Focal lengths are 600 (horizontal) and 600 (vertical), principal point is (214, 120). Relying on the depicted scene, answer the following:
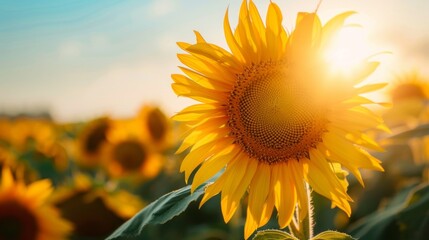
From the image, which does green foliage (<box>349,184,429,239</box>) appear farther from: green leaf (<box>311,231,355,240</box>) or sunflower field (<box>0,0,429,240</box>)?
green leaf (<box>311,231,355,240</box>)

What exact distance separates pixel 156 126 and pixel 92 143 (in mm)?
829

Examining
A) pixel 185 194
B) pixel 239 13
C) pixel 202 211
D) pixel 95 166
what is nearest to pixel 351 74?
pixel 239 13

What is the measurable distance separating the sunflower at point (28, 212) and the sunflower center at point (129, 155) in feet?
8.71

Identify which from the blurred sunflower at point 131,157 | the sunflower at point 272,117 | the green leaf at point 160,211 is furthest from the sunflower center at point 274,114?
the blurred sunflower at point 131,157

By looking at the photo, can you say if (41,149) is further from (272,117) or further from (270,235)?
(270,235)

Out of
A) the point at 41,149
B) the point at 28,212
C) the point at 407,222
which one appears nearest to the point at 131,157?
the point at 41,149

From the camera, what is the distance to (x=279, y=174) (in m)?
2.32

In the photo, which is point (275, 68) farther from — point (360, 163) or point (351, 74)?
point (360, 163)

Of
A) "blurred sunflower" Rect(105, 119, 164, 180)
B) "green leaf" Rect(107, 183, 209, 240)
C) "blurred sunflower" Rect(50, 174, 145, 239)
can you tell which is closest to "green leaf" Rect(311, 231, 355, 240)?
"green leaf" Rect(107, 183, 209, 240)

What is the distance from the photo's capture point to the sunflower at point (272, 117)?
2094 mm

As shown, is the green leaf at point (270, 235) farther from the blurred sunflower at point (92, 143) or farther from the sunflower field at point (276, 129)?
the blurred sunflower at point (92, 143)

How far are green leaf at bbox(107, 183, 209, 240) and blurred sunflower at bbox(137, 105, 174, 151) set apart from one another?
17.0 ft

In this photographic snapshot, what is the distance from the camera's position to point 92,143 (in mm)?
7484

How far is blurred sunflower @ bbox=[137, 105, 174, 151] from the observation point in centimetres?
742
